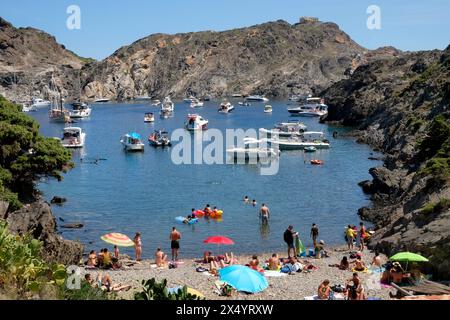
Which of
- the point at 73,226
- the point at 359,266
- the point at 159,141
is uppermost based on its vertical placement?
the point at 159,141

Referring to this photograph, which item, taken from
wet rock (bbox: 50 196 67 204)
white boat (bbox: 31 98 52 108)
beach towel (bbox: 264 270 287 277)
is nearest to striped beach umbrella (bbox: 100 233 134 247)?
beach towel (bbox: 264 270 287 277)

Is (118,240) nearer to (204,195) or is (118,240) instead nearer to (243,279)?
(243,279)

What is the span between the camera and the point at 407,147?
58.6 metres

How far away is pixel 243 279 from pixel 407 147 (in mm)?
41215

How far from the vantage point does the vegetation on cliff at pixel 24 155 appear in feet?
121

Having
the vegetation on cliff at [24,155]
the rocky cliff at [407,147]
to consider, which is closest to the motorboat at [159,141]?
the rocky cliff at [407,147]

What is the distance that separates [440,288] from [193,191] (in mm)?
34073

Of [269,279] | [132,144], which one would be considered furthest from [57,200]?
[132,144]

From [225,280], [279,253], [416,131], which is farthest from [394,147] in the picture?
[225,280]

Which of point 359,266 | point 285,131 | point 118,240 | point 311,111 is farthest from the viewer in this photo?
point 311,111

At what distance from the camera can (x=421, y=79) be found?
299 feet

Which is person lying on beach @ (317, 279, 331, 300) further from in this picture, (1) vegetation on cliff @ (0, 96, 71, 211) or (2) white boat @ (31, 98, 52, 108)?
(2) white boat @ (31, 98, 52, 108)

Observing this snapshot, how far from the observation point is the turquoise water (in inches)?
1489

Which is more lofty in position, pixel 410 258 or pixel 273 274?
pixel 410 258
